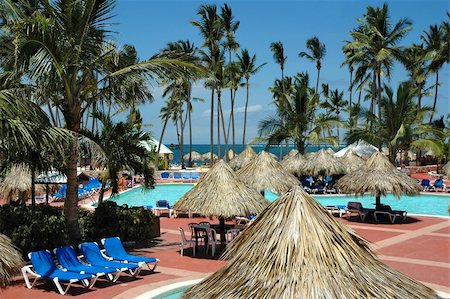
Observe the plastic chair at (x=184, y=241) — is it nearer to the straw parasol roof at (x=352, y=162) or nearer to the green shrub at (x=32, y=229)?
the green shrub at (x=32, y=229)

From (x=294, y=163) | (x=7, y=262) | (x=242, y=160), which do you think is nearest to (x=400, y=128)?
(x=294, y=163)

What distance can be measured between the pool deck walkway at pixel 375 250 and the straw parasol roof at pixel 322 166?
10.2 meters

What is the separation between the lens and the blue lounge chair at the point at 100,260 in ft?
34.4

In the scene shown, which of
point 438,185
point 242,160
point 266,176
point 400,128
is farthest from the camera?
point 242,160

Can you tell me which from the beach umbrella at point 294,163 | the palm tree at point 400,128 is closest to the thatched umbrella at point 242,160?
the beach umbrella at point 294,163

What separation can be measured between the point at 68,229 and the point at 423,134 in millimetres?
21525

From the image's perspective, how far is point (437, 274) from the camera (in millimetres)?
11117

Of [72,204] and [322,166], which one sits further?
[322,166]

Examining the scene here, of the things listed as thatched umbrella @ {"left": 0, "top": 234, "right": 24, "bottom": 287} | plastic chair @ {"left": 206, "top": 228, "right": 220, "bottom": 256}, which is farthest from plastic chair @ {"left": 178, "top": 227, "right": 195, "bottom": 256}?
thatched umbrella @ {"left": 0, "top": 234, "right": 24, "bottom": 287}

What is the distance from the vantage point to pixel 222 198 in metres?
12.9

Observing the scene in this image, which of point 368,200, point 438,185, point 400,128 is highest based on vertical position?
point 400,128

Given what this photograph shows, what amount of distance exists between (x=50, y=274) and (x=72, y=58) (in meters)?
5.24

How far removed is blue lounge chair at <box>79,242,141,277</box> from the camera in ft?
34.4

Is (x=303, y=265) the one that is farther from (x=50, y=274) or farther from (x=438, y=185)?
(x=438, y=185)
